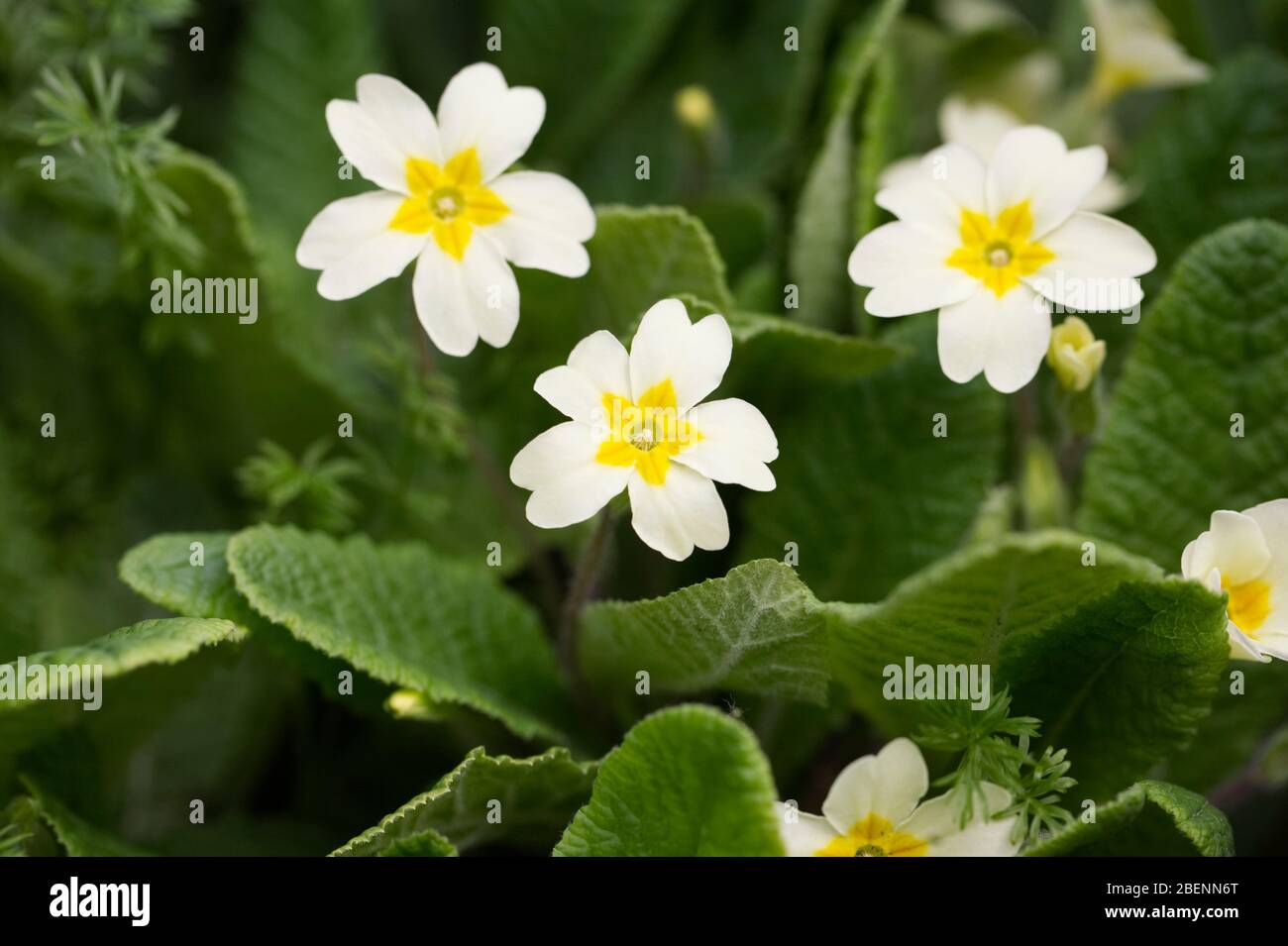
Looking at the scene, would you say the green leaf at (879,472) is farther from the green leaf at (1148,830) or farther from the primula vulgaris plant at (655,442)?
the green leaf at (1148,830)

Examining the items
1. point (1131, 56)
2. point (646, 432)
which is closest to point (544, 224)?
point (646, 432)

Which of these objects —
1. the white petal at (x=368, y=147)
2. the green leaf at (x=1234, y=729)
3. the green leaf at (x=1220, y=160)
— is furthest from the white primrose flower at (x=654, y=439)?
the green leaf at (x=1220, y=160)

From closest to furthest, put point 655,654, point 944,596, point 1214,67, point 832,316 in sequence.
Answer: point 944,596, point 655,654, point 832,316, point 1214,67

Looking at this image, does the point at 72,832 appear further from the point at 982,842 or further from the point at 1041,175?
the point at 1041,175
